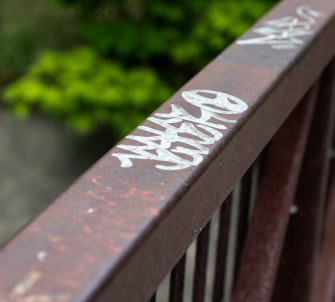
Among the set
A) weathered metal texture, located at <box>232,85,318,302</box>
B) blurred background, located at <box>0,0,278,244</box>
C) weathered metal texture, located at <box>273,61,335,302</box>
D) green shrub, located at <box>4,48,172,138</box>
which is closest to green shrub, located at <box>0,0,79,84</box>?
blurred background, located at <box>0,0,278,244</box>

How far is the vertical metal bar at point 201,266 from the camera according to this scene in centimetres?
81

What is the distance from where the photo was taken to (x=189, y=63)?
5387 mm

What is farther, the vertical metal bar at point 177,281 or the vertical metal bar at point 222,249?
the vertical metal bar at point 222,249

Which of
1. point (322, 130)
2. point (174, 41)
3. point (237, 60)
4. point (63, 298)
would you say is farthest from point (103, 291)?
point (174, 41)

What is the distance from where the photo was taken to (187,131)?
0.64m

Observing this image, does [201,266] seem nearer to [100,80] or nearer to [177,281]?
[177,281]

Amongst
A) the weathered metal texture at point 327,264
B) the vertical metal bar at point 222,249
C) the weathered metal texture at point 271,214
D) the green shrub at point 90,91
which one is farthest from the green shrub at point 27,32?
the vertical metal bar at point 222,249

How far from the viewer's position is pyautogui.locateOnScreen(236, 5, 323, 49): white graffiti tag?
102 cm

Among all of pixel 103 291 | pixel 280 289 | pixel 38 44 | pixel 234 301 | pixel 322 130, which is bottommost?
pixel 38 44

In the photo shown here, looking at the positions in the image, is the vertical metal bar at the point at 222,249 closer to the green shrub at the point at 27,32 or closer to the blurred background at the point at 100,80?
the blurred background at the point at 100,80

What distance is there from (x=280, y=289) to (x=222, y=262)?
472 millimetres

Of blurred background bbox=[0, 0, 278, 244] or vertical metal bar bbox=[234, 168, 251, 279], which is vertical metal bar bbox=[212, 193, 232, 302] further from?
blurred background bbox=[0, 0, 278, 244]

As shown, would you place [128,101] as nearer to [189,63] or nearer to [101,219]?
[189,63]

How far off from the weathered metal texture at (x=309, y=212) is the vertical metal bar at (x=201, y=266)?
568 millimetres
